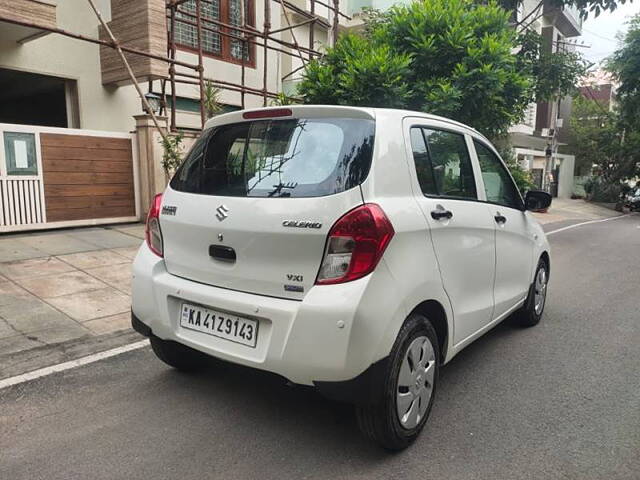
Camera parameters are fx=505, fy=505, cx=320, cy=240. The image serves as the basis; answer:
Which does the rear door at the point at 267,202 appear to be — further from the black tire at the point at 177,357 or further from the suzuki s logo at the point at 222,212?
the black tire at the point at 177,357

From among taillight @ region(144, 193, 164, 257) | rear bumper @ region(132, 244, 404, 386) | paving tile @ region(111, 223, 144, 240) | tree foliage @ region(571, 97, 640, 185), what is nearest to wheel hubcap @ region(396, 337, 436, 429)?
rear bumper @ region(132, 244, 404, 386)

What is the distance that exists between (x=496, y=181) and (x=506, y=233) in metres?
0.42

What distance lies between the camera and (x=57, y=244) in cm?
754

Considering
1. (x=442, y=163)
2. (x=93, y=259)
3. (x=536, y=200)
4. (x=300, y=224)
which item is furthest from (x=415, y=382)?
(x=93, y=259)

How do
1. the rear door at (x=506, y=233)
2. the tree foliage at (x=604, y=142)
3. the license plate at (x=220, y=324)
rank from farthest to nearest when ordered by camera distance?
the tree foliage at (x=604, y=142) < the rear door at (x=506, y=233) < the license plate at (x=220, y=324)

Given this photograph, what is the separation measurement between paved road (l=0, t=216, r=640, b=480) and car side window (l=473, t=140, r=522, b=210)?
4.00ft

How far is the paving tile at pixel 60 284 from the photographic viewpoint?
532 centimetres

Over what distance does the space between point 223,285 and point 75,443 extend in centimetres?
115

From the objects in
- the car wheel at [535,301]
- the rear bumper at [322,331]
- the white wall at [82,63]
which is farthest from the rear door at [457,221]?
the white wall at [82,63]

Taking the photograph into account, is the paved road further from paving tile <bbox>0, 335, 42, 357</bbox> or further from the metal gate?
the metal gate

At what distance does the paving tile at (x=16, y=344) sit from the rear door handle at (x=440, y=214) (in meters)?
3.23

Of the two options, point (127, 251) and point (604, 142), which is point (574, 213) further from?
point (127, 251)

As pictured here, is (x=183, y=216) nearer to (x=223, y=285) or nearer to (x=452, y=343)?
(x=223, y=285)

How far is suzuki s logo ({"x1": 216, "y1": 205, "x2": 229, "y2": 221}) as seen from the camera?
8.59 feet
